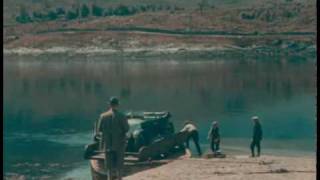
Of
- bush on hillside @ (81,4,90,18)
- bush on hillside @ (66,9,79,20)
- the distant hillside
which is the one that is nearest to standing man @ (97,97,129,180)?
bush on hillside @ (66,9,79,20)

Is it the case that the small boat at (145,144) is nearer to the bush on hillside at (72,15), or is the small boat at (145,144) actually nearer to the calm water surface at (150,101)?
the calm water surface at (150,101)

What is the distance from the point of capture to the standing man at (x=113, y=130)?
1478 cm

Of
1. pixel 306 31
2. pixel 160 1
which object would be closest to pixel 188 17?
pixel 306 31

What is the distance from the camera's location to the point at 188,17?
4835 inches

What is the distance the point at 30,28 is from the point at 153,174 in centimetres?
10898

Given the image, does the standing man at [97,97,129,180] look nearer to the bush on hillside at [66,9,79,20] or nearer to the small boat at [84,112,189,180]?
the small boat at [84,112,189,180]

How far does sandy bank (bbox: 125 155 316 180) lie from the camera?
58.3 feet

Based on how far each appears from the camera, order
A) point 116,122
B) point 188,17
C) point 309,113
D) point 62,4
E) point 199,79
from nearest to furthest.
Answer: point 116,122 < point 309,113 < point 199,79 < point 188,17 < point 62,4

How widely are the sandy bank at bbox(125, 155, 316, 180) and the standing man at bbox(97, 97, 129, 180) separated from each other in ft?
9.04

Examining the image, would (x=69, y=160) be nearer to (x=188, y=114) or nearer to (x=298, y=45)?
(x=188, y=114)

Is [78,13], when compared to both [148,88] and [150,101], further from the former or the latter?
[150,101]

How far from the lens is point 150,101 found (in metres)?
55.4

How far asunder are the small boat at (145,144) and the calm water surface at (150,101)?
10.1 ft

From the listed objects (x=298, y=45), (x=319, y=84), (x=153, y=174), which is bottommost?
(x=298, y=45)
